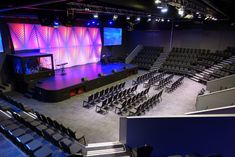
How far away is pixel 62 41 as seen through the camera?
51.2 ft

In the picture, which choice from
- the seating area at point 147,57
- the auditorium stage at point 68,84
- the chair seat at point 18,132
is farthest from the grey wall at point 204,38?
the chair seat at point 18,132

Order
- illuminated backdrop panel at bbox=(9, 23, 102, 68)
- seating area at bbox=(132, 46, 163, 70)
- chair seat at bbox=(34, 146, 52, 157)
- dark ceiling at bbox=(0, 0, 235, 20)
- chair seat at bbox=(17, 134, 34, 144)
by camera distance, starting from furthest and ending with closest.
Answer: seating area at bbox=(132, 46, 163, 70) < illuminated backdrop panel at bbox=(9, 23, 102, 68) < dark ceiling at bbox=(0, 0, 235, 20) < chair seat at bbox=(17, 134, 34, 144) < chair seat at bbox=(34, 146, 52, 157)

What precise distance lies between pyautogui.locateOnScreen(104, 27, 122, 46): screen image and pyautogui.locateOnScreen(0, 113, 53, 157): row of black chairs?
13527 millimetres

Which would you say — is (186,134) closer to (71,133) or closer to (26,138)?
(71,133)

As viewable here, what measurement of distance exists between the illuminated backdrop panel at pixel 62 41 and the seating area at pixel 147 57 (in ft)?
14.4

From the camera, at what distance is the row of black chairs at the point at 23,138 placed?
525cm

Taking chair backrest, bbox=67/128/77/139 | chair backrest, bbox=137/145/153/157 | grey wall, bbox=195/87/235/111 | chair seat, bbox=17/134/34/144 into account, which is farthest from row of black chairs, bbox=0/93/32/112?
grey wall, bbox=195/87/235/111

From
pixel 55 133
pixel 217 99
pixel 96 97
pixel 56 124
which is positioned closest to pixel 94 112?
pixel 96 97

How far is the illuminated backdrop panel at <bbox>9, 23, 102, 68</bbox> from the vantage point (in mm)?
12789

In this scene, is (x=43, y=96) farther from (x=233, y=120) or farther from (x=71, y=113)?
(x=233, y=120)

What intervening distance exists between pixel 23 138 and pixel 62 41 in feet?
35.8

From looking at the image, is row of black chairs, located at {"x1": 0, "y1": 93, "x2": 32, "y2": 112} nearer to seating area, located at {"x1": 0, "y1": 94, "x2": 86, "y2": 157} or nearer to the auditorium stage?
seating area, located at {"x1": 0, "y1": 94, "x2": 86, "y2": 157}

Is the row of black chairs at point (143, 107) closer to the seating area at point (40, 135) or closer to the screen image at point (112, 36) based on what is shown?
the seating area at point (40, 135)

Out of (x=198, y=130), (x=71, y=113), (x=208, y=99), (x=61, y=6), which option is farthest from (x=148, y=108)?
(x=61, y=6)
